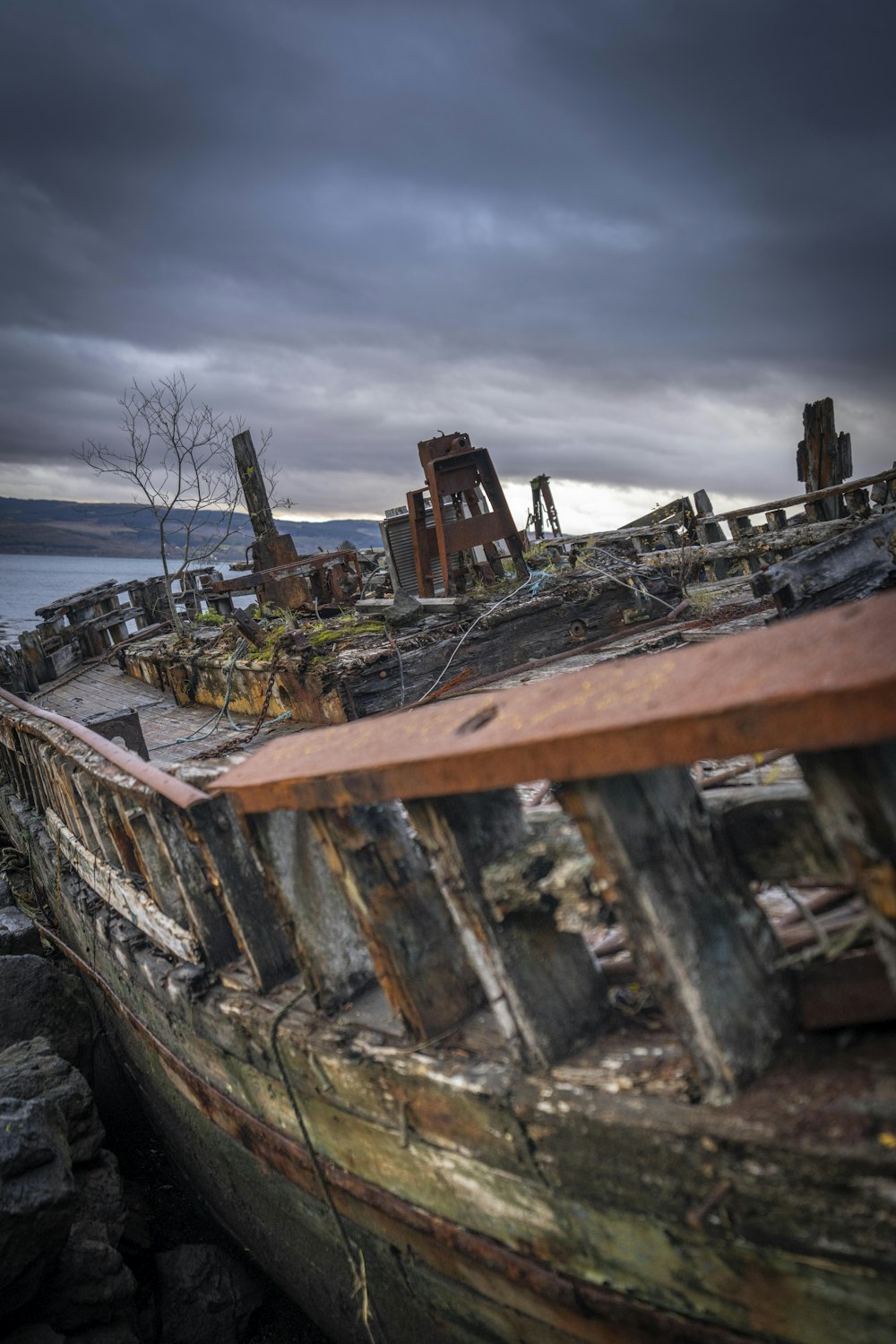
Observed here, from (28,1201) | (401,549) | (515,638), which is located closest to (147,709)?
(401,549)

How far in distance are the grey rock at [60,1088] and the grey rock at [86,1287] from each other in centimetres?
70

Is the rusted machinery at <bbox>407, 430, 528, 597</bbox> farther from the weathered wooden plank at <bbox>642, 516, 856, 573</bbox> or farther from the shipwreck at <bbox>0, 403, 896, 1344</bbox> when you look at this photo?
the shipwreck at <bbox>0, 403, 896, 1344</bbox>

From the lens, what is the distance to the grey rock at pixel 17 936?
7.40 metres

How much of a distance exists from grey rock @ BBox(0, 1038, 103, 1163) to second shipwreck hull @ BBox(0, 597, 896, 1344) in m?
2.05

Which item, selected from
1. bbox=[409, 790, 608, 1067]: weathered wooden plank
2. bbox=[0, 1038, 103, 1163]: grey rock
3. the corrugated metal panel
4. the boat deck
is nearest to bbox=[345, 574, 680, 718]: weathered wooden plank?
the boat deck

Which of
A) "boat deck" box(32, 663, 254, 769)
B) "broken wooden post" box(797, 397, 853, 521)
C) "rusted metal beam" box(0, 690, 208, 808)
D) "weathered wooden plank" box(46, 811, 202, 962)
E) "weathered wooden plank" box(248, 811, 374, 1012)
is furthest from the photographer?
"broken wooden post" box(797, 397, 853, 521)

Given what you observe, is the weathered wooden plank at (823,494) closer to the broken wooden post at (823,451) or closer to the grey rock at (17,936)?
the broken wooden post at (823,451)

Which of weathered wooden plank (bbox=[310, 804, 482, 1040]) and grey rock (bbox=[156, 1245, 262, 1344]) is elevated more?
weathered wooden plank (bbox=[310, 804, 482, 1040])

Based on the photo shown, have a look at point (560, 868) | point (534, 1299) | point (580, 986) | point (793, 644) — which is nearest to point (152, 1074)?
point (534, 1299)

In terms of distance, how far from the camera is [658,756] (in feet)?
4.88

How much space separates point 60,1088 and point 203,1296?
1.46 m

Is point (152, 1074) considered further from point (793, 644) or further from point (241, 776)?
point (793, 644)

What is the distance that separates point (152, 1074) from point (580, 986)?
15.0 ft

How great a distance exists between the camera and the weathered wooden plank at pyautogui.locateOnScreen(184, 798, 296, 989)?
361cm
